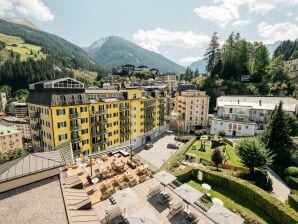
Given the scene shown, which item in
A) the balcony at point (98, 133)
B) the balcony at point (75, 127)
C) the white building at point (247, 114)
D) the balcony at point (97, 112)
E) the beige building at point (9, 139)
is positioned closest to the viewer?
the balcony at point (75, 127)

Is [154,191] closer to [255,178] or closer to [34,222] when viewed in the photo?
[34,222]

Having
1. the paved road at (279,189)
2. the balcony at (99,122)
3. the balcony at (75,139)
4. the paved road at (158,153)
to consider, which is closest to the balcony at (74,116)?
the balcony at (75,139)

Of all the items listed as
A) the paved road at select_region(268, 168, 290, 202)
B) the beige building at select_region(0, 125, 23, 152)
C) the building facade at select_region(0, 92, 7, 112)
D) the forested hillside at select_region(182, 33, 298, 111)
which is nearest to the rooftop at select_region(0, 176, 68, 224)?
the paved road at select_region(268, 168, 290, 202)

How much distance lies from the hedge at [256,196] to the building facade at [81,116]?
27357mm

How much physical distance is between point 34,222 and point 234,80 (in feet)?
330

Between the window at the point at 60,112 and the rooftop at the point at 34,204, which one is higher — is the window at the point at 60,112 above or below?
above

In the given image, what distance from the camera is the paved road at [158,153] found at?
54.7 meters

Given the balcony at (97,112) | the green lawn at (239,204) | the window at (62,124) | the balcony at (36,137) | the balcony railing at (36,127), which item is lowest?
the green lawn at (239,204)

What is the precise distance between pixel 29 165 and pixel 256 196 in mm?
32500

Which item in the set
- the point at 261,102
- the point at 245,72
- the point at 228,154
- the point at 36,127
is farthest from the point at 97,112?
the point at 245,72

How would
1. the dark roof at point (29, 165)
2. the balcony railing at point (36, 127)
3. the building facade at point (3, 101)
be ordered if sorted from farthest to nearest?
the building facade at point (3, 101) → the balcony railing at point (36, 127) → the dark roof at point (29, 165)

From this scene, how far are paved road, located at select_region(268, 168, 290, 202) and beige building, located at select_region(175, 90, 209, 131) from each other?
142 feet

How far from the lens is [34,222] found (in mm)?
12289

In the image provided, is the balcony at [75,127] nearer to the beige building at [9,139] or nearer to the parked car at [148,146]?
the parked car at [148,146]
